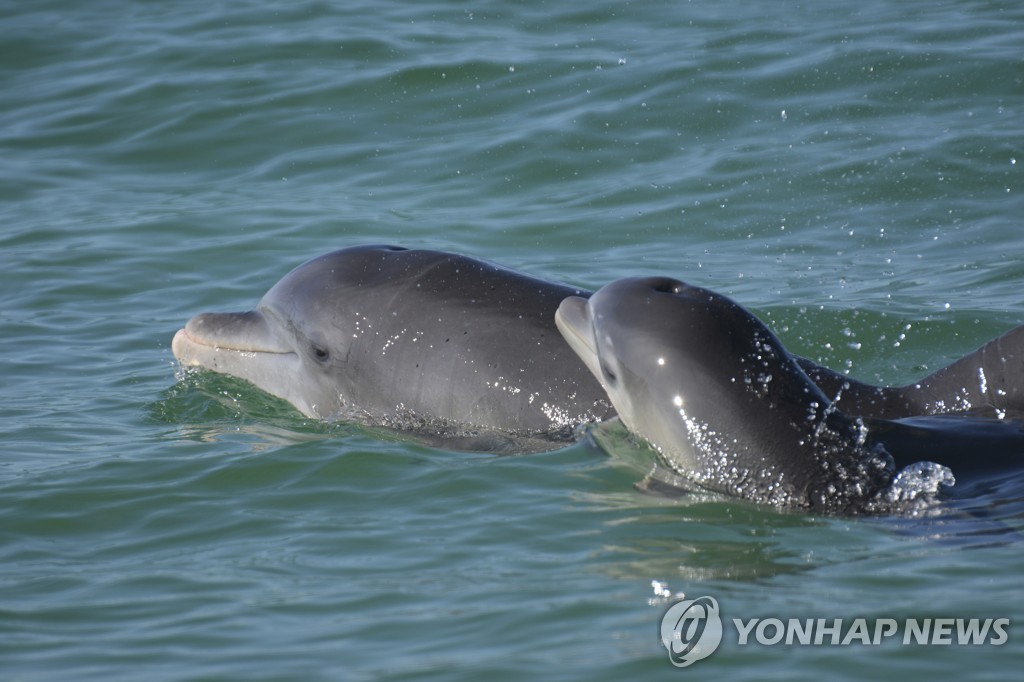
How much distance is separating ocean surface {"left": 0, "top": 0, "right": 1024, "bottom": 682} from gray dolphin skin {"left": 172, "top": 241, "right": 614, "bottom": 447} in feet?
1.00

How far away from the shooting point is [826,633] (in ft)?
19.4

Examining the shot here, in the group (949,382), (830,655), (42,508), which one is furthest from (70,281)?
(830,655)

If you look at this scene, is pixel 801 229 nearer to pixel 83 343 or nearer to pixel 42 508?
pixel 83 343

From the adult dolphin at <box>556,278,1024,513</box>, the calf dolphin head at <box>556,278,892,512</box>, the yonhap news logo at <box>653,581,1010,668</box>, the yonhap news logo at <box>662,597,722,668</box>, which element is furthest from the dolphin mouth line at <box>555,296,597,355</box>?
the yonhap news logo at <box>653,581,1010,668</box>

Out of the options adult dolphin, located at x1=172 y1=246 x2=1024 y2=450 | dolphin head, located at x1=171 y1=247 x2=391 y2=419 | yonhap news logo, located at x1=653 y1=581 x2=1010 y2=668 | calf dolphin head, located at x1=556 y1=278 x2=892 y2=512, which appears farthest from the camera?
dolphin head, located at x1=171 y1=247 x2=391 y2=419

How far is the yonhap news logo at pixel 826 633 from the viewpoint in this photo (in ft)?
19.2

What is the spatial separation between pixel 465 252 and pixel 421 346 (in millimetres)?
5153

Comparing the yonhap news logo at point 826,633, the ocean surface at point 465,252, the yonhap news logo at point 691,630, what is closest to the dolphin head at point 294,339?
the ocean surface at point 465,252

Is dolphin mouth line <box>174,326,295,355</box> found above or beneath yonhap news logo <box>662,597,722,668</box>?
above

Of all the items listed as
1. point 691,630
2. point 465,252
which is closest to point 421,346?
point 691,630

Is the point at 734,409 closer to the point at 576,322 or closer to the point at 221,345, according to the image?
the point at 576,322

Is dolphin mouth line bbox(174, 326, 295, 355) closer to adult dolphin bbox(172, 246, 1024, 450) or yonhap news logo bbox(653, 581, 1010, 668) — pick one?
adult dolphin bbox(172, 246, 1024, 450)

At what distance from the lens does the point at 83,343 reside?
12.5 m

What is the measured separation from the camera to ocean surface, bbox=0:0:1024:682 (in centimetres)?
649
